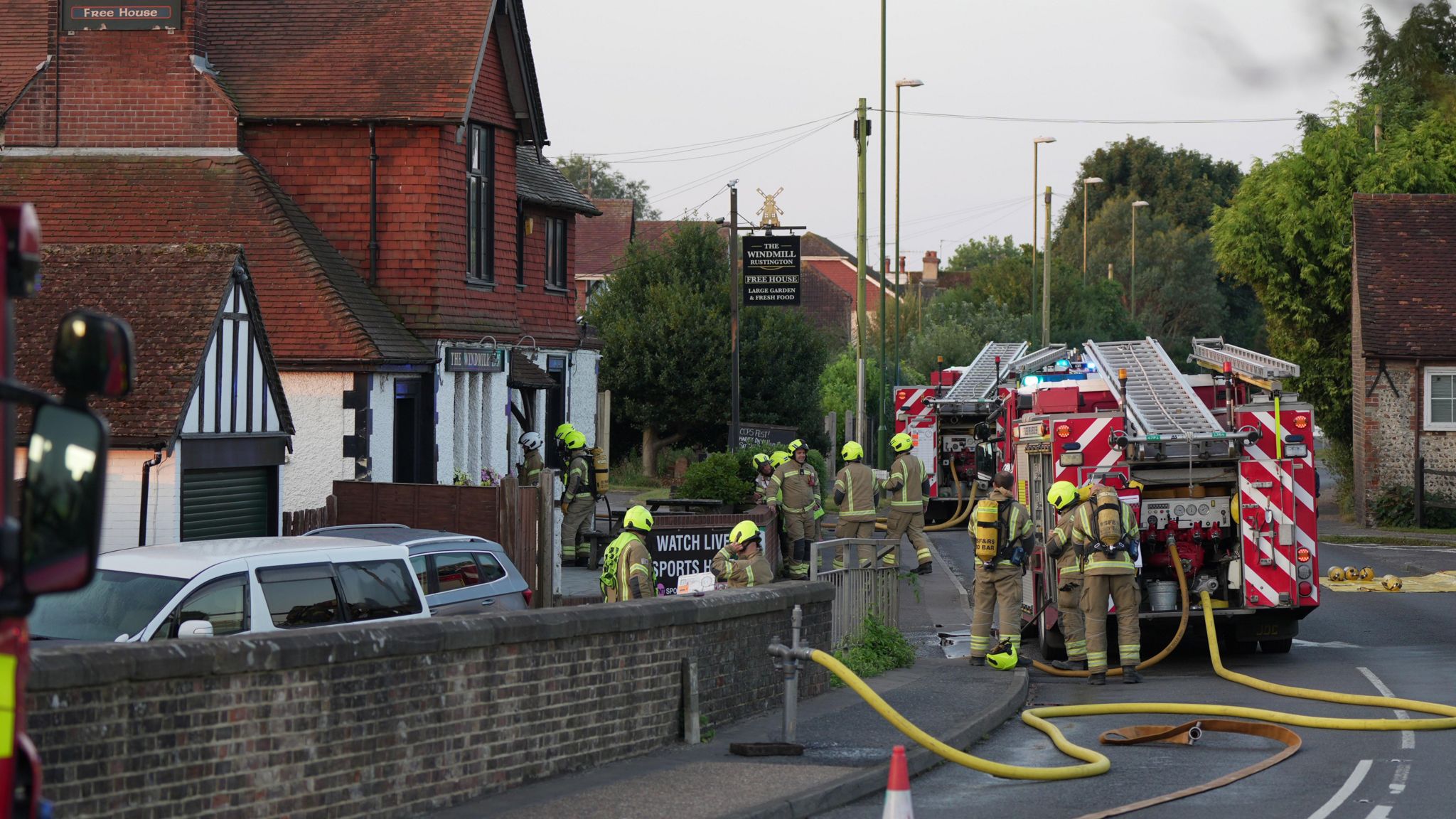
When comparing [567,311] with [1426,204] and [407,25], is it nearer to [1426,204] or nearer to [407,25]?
[407,25]

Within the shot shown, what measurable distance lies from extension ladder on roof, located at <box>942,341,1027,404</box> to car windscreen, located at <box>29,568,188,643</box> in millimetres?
23592

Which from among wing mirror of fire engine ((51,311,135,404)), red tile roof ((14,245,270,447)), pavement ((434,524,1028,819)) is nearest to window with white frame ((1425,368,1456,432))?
pavement ((434,524,1028,819))

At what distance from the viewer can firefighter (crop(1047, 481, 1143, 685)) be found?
48.8 feet

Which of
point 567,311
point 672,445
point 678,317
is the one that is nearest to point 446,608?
point 567,311

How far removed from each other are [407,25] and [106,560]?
49.2 feet

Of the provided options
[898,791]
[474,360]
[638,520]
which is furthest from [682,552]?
[898,791]

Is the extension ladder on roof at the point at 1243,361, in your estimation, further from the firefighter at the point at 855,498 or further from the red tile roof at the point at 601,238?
the red tile roof at the point at 601,238

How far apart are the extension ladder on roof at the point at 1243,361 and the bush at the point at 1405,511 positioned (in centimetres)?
1465

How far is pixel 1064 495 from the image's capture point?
49.3 ft

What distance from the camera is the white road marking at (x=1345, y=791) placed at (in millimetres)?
9555

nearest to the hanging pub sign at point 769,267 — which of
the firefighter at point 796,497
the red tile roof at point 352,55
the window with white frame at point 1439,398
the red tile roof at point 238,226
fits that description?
the red tile roof at point 352,55

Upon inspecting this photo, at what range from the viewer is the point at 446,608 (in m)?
13.4

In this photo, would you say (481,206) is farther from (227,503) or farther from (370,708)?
(370,708)

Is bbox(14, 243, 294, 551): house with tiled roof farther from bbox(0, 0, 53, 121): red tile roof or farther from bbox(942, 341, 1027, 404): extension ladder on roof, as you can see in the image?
bbox(942, 341, 1027, 404): extension ladder on roof
